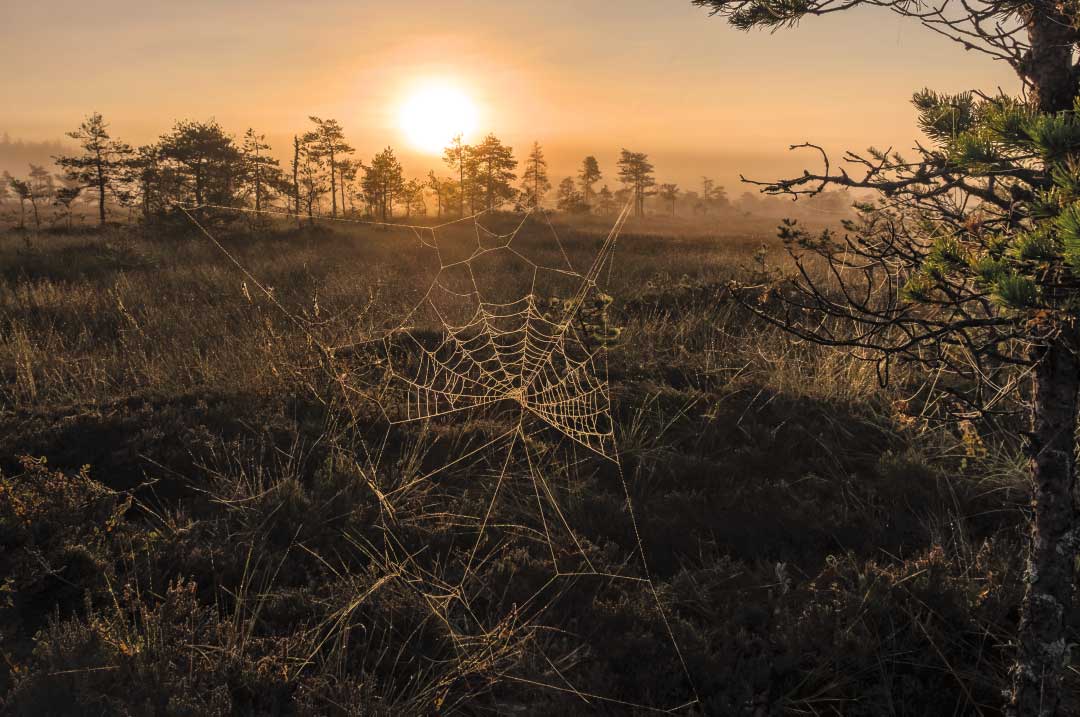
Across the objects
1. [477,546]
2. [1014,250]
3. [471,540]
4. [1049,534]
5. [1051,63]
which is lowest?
[471,540]

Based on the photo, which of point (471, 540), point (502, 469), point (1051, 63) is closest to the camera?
point (1051, 63)

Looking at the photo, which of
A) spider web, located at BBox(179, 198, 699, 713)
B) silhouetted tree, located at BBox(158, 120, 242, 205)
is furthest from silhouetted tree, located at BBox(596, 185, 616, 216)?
spider web, located at BBox(179, 198, 699, 713)

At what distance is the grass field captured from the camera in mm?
2930

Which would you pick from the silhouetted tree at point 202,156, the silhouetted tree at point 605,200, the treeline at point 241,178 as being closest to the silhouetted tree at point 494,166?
the treeline at point 241,178

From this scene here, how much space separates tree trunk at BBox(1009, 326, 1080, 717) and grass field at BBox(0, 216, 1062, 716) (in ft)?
1.58

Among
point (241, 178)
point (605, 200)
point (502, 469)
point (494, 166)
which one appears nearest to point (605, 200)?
point (605, 200)

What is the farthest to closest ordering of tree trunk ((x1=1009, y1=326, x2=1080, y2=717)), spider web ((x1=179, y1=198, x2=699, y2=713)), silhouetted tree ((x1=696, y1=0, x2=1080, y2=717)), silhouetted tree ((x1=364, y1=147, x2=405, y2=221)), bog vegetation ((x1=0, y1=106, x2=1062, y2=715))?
silhouetted tree ((x1=364, y1=147, x2=405, y2=221)) < spider web ((x1=179, y1=198, x2=699, y2=713)) < bog vegetation ((x1=0, y1=106, x2=1062, y2=715)) < tree trunk ((x1=1009, y1=326, x2=1080, y2=717)) < silhouetted tree ((x1=696, y1=0, x2=1080, y2=717))

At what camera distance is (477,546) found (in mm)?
3779

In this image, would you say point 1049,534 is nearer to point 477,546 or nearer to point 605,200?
point 477,546

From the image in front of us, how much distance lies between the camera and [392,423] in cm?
547

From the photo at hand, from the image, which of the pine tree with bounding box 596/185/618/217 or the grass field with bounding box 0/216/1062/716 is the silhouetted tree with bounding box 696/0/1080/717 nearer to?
the grass field with bounding box 0/216/1062/716

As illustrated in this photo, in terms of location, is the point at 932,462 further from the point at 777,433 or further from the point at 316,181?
the point at 316,181

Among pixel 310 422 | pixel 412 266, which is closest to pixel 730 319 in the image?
pixel 310 422

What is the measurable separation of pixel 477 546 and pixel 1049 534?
277 cm
